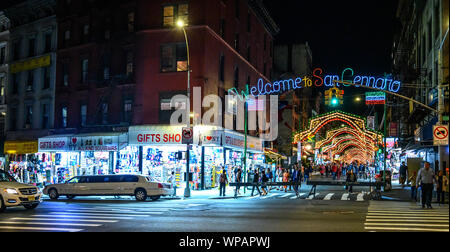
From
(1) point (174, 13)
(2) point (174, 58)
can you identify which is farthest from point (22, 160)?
(1) point (174, 13)

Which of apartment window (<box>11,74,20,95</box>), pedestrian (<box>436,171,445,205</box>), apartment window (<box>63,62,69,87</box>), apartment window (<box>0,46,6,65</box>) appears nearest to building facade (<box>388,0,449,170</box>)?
pedestrian (<box>436,171,445,205</box>)

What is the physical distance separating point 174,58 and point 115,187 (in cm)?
1298

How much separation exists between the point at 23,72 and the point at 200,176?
22.3 metres

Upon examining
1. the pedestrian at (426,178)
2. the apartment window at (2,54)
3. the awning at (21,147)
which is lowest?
the pedestrian at (426,178)

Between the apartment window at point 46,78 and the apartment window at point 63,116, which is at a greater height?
the apartment window at point 46,78

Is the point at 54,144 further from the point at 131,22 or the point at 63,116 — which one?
the point at 131,22

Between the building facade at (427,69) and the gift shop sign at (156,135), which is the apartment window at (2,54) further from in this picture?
the building facade at (427,69)

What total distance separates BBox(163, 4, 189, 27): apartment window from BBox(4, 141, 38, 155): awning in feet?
55.4

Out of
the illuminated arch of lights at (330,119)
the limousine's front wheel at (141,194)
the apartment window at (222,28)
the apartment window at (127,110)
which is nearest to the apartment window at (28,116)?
the apartment window at (127,110)

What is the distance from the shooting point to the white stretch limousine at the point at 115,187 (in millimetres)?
26141

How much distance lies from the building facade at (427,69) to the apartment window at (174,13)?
55.2 ft

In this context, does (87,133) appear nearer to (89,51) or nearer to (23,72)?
(89,51)

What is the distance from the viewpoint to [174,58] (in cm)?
3603
